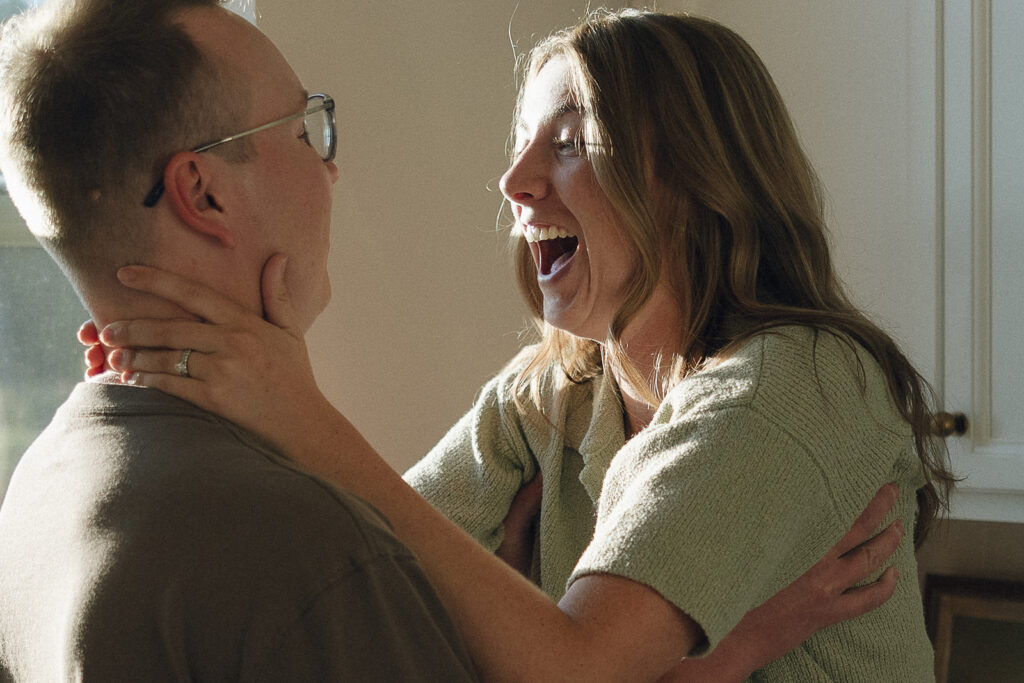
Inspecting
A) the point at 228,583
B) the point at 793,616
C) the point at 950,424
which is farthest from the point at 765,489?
the point at 950,424

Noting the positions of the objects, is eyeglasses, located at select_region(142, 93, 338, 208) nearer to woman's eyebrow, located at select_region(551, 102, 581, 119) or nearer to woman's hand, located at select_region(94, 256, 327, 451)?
woman's hand, located at select_region(94, 256, 327, 451)

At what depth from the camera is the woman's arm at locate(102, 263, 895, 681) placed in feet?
2.57

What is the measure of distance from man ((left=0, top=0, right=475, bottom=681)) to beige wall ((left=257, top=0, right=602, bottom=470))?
703 millimetres

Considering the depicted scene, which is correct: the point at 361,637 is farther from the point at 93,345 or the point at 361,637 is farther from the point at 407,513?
the point at 93,345

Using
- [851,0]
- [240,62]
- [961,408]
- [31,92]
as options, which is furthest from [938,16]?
→ [31,92]

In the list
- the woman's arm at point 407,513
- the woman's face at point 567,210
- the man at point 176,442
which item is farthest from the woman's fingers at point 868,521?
the man at point 176,442

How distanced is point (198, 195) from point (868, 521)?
0.72 metres

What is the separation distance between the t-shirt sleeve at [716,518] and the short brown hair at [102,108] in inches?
18.4

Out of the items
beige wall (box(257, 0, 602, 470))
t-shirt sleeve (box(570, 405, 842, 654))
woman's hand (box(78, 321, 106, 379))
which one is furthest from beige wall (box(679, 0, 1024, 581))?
woman's hand (box(78, 321, 106, 379))

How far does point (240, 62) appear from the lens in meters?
0.83

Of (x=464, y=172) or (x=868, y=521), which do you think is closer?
(x=868, y=521)

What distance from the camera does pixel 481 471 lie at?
1.30 metres

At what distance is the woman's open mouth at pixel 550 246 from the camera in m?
1.27

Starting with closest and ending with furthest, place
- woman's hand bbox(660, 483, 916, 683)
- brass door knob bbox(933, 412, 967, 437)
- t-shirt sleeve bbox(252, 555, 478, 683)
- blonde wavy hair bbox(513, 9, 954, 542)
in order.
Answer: t-shirt sleeve bbox(252, 555, 478, 683)
woman's hand bbox(660, 483, 916, 683)
blonde wavy hair bbox(513, 9, 954, 542)
brass door knob bbox(933, 412, 967, 437)
